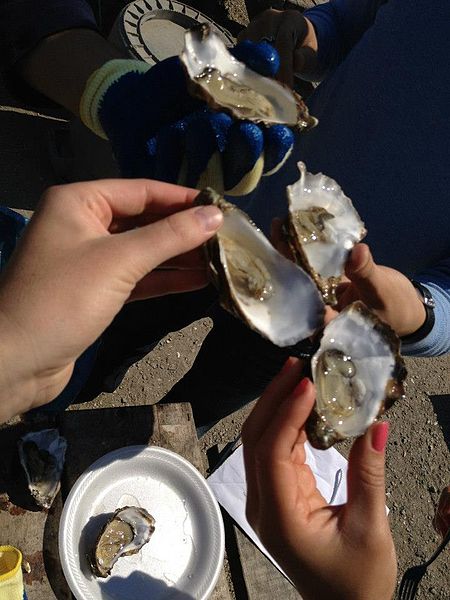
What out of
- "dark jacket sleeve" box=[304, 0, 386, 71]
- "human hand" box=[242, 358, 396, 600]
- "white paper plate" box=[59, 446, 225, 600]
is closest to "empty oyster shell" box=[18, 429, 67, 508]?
"white paper plate" box=[59, 446, 225, 600]

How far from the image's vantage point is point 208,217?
3.46ft

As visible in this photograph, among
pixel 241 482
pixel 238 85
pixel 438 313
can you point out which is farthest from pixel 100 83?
pixel 241 482

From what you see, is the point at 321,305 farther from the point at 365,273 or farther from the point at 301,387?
the point at 301,387

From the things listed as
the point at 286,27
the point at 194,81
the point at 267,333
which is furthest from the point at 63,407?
the point at 286,27

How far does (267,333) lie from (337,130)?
657 millimetres

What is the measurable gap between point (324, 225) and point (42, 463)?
3.11 ft

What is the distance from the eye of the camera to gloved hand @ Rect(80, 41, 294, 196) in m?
1.34

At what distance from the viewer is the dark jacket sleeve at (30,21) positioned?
4.84 ft

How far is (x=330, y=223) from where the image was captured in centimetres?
150

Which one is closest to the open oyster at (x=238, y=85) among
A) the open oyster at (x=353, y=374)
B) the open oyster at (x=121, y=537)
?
the open oyster at (x=353, y=374)

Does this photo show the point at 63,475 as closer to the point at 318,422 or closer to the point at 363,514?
the point at 318,422

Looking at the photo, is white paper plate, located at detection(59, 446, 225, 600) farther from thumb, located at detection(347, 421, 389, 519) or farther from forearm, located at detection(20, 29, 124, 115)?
forearm, located at detection(20, 29, 124, 115)

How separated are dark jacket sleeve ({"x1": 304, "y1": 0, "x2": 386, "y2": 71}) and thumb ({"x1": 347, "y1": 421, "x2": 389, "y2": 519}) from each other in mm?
1277

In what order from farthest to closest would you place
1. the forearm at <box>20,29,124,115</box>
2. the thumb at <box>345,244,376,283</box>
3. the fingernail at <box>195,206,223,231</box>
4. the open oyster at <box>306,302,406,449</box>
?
the forearm at <box>20,29,124,115</box>, the open oyster at <box>306,302,406,449</box>, the thumb at <box>345,244,376,283</box>, the fingernail at <box>195,206,223,231</box>
